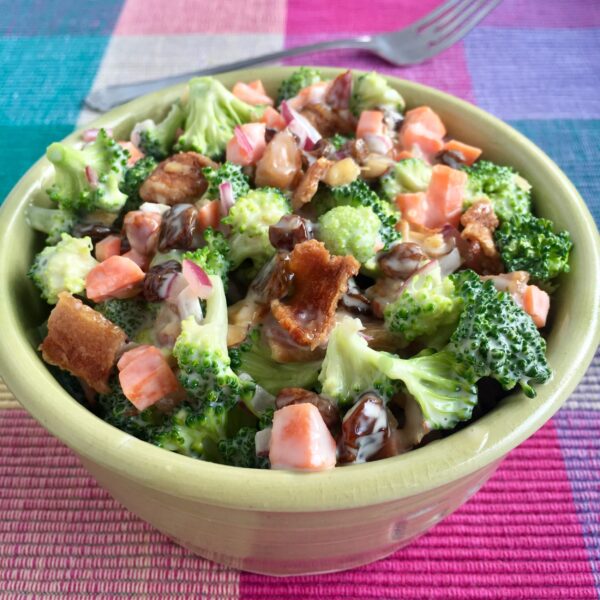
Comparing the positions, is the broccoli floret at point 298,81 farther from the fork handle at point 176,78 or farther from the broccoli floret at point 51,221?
the broccoli floret at point 51,221

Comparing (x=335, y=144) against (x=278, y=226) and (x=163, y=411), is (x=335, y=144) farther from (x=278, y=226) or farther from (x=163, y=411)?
(x=163, y=411)

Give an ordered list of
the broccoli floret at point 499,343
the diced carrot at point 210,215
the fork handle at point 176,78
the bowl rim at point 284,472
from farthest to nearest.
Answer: the fork handle at point 176,78 < the diced carrot at point 210,215 < the broccoli floret at point 499,343 < the bowl rim at point 284,472

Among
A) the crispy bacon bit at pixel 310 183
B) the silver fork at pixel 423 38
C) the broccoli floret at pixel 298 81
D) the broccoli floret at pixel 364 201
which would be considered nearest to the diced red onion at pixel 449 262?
the broccoli floret at pixel 364 201

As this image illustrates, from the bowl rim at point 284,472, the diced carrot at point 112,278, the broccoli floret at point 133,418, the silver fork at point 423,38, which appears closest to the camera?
the bowl rim at point 284,472

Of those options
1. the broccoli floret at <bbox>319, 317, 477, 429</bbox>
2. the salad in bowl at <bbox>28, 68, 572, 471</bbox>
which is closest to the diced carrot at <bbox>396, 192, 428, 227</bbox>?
the salad in bowl at <bbox>28, 68, 572, 471</bbox>

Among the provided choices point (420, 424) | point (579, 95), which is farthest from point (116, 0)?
point (420, 424)

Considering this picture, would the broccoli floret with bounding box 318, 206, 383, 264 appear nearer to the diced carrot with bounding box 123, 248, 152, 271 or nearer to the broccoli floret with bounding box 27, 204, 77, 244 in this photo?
the diced carrot with bounding box 123, 248, 152, 271

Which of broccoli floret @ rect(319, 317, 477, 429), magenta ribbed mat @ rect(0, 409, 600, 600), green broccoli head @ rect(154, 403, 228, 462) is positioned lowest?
magenta ribbed mat @ rect(0, 409, 600, 600)
